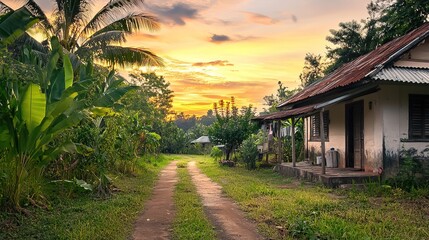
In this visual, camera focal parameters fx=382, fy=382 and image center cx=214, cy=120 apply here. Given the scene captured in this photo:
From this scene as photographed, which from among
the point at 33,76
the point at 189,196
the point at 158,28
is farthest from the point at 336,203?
the point at 158,28

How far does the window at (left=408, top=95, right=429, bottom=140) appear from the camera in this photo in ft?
36.0

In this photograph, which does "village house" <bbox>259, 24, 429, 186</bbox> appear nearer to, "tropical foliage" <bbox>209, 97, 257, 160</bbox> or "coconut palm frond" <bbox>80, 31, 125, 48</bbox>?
"coconut palm frond" <bbox>80, 31, 125, 48</bbox>

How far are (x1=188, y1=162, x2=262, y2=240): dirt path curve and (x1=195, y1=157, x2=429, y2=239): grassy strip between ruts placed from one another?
20 cm

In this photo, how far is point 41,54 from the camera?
13.4 m

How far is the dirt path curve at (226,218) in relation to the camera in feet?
19.7

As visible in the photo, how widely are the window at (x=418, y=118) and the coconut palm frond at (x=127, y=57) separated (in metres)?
9.66

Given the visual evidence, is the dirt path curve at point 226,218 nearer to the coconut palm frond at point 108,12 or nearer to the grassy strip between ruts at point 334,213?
the grassy strip between ruts at point 334,213

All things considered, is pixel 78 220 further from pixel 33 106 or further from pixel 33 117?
pixel 33 106

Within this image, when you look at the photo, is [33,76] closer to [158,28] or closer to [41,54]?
[41,54]

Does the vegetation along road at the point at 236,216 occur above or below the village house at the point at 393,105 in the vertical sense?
below

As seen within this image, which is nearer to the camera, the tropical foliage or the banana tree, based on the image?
the banana tree

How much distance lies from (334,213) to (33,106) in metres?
5.74

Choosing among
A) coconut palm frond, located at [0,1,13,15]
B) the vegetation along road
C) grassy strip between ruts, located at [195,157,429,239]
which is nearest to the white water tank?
grassy strip between ruts, located at [195,157,429,239]

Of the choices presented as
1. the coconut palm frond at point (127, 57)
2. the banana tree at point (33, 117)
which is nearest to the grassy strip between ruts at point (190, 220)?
the banana tree at point (33, 117)
